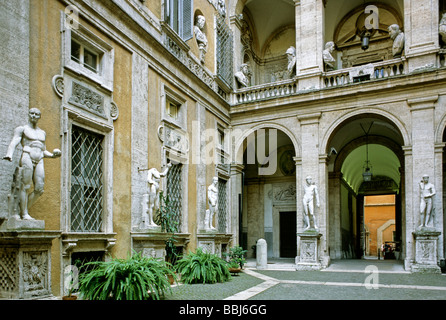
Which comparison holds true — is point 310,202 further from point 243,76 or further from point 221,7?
point 221,7

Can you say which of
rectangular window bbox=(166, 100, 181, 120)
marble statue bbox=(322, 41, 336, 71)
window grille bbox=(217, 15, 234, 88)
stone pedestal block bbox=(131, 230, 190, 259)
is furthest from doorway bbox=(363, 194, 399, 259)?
stone pedestal block bbox=(131, 230, 190, 259)

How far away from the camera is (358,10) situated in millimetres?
19938

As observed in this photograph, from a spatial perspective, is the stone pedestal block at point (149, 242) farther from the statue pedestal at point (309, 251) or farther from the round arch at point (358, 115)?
the round arch at point (358, 115)

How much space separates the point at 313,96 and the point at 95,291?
37.3 feet

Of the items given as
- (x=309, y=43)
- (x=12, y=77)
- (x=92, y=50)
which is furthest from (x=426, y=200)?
(x=12, y=77)

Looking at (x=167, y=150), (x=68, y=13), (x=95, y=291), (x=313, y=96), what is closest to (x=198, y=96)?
(x=167, y=150)

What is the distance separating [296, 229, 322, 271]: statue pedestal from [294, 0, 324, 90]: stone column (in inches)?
220

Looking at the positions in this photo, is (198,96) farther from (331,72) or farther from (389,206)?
(389,206)

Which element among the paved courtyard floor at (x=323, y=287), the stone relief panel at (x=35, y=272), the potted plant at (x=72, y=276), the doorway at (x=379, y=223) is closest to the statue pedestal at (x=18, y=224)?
the stone relief panel at (x=35, y=272)

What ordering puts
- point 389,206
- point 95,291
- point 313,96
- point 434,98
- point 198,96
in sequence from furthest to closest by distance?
point 389,206 < point 313,96 < point 198,96 < point 434,98 < point 95,291

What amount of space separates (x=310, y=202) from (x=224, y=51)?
732 cm

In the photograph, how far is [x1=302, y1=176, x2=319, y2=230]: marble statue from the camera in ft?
48.7

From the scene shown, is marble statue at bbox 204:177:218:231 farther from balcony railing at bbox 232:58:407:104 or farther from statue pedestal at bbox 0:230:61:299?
statue pedestal at bbox 0:230:61:299

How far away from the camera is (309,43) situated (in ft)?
53.4
